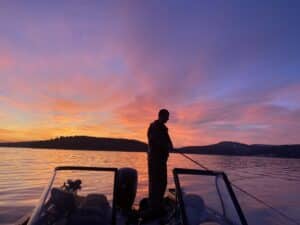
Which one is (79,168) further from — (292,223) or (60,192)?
(292,223)

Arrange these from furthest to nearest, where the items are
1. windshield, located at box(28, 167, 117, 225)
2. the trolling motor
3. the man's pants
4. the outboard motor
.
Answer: the man's pants
the outboard motor
the trolling motor
windshield, located at box(28, 167, 117, 225)

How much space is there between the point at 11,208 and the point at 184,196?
12259 mm

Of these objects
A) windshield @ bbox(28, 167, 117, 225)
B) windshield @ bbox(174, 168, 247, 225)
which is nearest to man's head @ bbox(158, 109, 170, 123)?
windshield @ bbox(174, 168, 247, 225)

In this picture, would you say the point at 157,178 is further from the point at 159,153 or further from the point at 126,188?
the point at 126,188

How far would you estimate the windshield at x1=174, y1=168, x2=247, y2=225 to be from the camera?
18.6 ft

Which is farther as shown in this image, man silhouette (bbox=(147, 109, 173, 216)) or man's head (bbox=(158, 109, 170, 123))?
man's head (bbox=(158, 109, 170, 123))

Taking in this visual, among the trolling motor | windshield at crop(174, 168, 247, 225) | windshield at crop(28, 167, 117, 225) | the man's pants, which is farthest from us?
the man's pants

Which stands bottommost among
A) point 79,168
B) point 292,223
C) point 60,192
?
point 292,223

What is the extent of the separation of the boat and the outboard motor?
100 centimetres

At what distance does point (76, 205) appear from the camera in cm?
590

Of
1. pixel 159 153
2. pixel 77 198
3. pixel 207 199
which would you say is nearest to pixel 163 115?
pixel 159 153

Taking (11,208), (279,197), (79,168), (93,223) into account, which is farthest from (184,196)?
(279,197)

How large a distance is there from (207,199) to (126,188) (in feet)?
7.69

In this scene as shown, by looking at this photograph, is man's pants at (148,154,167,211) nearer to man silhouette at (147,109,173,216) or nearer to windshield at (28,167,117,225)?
man silhouette at (147,109,173,216)
